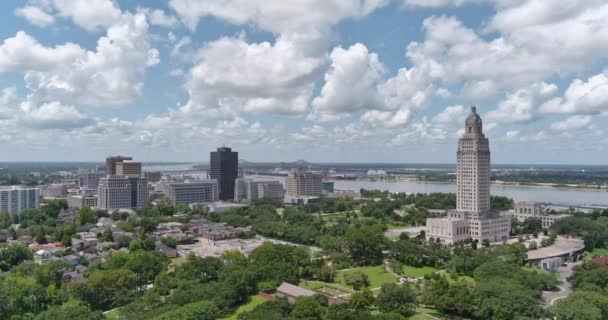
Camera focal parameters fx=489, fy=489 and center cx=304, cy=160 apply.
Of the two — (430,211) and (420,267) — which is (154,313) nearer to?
(420,267)

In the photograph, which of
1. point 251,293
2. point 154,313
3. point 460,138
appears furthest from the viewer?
point 460,138

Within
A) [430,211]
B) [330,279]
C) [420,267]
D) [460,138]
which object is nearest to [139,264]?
[330,279]

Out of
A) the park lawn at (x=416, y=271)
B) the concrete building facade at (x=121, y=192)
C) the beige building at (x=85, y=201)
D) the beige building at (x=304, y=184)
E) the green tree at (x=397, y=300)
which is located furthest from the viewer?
the beige building at (x=304, y=184)

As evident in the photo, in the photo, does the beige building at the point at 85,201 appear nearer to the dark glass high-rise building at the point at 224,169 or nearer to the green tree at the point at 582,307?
the dark glass high-rise building at the point at 224,169

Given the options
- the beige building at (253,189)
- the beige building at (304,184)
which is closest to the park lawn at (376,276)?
the beige building at (304,184)

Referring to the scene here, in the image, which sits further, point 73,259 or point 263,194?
point 263,194

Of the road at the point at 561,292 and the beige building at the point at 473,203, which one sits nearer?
the road at the point at 561,292
